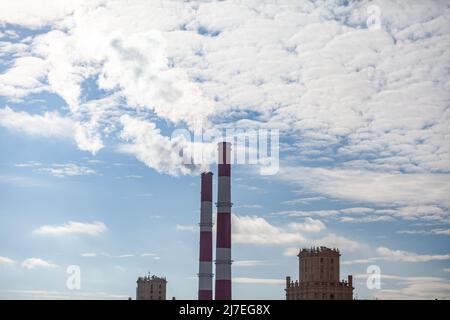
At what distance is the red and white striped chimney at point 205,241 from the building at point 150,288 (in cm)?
3171

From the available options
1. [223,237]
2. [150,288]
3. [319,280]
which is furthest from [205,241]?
[150,288]

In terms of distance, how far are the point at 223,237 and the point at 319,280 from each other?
99.5ft

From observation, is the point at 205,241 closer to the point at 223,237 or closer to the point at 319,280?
the point at 223,237

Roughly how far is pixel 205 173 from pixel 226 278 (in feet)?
38.8

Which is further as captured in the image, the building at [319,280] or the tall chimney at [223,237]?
the building at [319,280]

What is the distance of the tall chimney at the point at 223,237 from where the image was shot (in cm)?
7538

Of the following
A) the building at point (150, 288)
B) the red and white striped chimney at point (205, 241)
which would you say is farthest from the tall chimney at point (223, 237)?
the building at point (150, 288)

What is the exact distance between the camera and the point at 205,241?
79.1 metres

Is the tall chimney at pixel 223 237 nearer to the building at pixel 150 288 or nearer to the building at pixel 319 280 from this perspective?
the building at pixel 319 280

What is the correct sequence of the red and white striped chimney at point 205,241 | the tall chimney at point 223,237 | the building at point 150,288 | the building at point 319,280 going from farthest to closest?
the building at point 150,288, the building at point 319,280, the red and white striped chimney at point 205,241, the tall chimney at point 223,237

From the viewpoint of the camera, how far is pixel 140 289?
11106 cm
